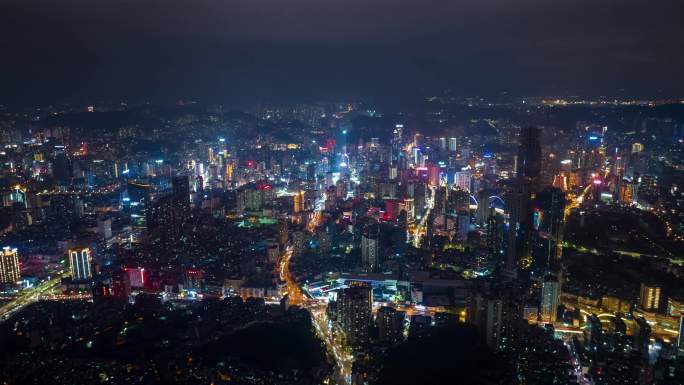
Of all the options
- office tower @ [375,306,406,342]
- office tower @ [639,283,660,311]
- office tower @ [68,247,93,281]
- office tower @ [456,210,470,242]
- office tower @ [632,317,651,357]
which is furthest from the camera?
office tower @ [456,210,470,242]

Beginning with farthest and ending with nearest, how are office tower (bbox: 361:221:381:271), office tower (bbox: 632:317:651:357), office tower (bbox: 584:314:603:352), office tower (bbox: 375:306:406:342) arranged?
office tower (bbox: 361:221:381:271)
office tower (bbox: 375:306:406:342)
office tower (bbox: 584:314:603:352)
office tower (bbox: 632:317:651:357)

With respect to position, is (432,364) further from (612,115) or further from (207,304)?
(612,115)

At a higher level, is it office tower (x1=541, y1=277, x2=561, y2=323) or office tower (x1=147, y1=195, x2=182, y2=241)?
office tower (x1=147, y1=195, x2=182, y2=241)

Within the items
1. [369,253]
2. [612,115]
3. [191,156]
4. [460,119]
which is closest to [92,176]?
[191,156]

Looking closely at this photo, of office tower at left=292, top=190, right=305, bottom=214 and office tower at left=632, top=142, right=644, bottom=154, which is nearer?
office tower at left=632, top=142, right=644, bottom=154

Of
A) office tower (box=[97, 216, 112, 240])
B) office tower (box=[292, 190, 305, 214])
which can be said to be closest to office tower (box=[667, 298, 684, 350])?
office tower (box=[292, 190, 305, 214])

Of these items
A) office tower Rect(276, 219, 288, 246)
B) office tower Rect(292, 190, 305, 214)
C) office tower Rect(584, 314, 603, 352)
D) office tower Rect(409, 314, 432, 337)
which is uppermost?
office tower Rect(292, 190, 305, 214)

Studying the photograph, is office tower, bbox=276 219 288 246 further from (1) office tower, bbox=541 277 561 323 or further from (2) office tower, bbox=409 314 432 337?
(1) office tower, bbox=541 277 561 323
